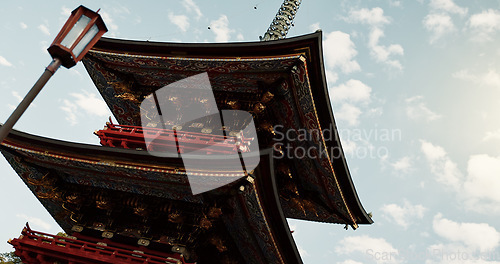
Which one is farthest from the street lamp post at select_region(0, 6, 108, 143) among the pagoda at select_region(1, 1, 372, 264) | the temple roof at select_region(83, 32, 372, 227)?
the temple roof at select_region(83, 32, 372, 227)

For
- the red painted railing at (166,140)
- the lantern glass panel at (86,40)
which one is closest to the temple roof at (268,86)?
the red painted railing at (166,140)

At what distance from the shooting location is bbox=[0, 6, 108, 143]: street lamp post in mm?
4926

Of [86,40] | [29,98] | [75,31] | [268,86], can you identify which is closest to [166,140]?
[268,86]

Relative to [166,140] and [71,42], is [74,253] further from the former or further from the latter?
[71,42]

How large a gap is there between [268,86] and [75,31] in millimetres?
7375

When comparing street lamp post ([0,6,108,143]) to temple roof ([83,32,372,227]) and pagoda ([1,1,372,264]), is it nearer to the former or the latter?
pagoda ([1,1,372,264])

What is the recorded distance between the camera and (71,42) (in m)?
5.21

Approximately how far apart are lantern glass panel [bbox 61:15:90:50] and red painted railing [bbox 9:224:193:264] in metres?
6.62

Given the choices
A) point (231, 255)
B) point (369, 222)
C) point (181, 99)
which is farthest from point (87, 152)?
point (369, 222)

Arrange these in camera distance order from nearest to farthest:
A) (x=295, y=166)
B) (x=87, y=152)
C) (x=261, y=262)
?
(x=87, y=152) < (x=261, y=262) < (x=295, y=166)

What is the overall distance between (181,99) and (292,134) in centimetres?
408

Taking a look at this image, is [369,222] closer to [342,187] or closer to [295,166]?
[342,187]

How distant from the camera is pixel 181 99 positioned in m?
13.7

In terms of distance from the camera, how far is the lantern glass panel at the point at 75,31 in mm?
5180
